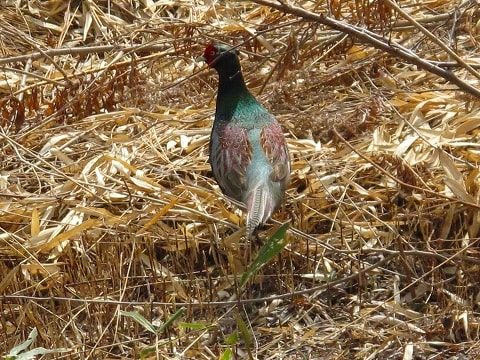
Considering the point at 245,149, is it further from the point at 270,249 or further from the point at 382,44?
the point at 270,249

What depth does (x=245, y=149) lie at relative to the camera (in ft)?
17.3

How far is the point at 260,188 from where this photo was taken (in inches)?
197

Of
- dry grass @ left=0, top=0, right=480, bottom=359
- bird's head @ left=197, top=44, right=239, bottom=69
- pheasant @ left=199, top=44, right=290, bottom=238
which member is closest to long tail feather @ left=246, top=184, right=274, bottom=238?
pheasant @ left=199, top=44, right=290, bottom=238

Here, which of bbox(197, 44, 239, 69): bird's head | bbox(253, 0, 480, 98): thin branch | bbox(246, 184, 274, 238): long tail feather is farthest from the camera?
bbox(197, 44, 239, 69): bird's head

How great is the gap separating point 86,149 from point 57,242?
2.93 ft

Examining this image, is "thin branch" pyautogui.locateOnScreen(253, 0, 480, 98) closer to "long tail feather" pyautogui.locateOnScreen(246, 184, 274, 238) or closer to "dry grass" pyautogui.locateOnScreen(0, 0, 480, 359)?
"dry grass" pyautogui.locateOnScreen(0, 0, 480, 359)

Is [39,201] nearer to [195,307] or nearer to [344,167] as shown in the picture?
[195,307]

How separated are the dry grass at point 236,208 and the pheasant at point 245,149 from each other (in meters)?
0.15

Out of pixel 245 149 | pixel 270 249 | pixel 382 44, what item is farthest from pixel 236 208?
pixel 270 249

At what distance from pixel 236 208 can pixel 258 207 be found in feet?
1.66

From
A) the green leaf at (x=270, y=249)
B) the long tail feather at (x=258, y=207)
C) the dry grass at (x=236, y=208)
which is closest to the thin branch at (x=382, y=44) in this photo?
the dry grass at (x=236, y=208)

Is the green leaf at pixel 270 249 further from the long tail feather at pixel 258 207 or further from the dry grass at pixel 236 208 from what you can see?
the long tail feather at pixel 258 207

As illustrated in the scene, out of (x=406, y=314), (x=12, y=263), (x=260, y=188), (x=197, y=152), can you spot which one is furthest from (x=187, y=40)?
(x=406, y=314)

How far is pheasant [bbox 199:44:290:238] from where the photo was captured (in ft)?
16.3
